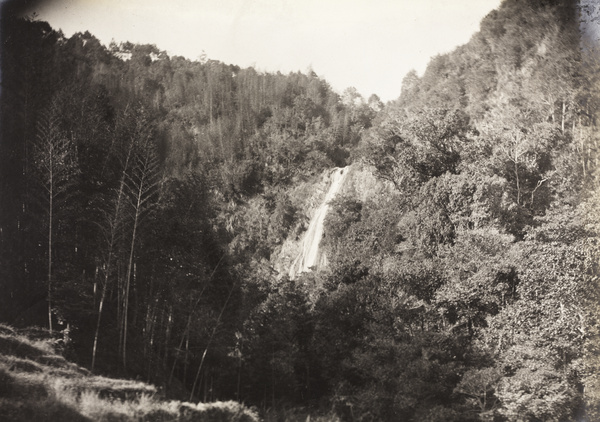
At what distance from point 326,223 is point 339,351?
16.0 m

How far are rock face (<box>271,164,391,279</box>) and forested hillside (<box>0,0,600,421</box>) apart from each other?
11.9 ft

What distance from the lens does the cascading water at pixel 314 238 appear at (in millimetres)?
37344

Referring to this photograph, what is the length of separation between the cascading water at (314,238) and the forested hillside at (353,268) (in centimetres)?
379

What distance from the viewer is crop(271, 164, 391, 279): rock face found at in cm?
3723

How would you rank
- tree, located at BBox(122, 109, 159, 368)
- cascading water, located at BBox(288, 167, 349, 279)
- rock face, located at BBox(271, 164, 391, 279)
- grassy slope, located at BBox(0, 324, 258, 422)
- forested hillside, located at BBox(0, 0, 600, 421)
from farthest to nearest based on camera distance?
cascading water, located at BBox(288, 167, 349, 279) < rock face, located at BBox(271, 164, 391, 279) < tree, located at BBox(122, 109, 159, 368) < forested hillside, located at BBox(0, 0, 600, 421) < grassy slope, located at BBox(0, 324, 258, 422)

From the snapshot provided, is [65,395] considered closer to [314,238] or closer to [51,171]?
[51,171]

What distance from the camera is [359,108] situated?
71062 mm

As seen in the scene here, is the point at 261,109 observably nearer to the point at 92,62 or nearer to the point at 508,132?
the point at 92,62

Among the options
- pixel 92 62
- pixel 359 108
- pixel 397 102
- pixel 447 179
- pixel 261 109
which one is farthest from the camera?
pixel 359 108

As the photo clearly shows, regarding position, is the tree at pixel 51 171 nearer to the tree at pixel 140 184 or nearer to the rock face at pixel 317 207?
the tree at pixel 140 184

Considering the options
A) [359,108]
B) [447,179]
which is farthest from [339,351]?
[359,108]

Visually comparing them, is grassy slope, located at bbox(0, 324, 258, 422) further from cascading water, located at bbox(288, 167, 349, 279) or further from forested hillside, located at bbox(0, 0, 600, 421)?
cascading water, located at bbox(288, 167, 349, 279)

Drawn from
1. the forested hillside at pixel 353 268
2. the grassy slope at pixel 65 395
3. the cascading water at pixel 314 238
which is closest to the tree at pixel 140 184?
the forested hillside at pixel 353 268

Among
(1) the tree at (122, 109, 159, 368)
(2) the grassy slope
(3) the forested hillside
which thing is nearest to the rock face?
(3) the forested hillside
